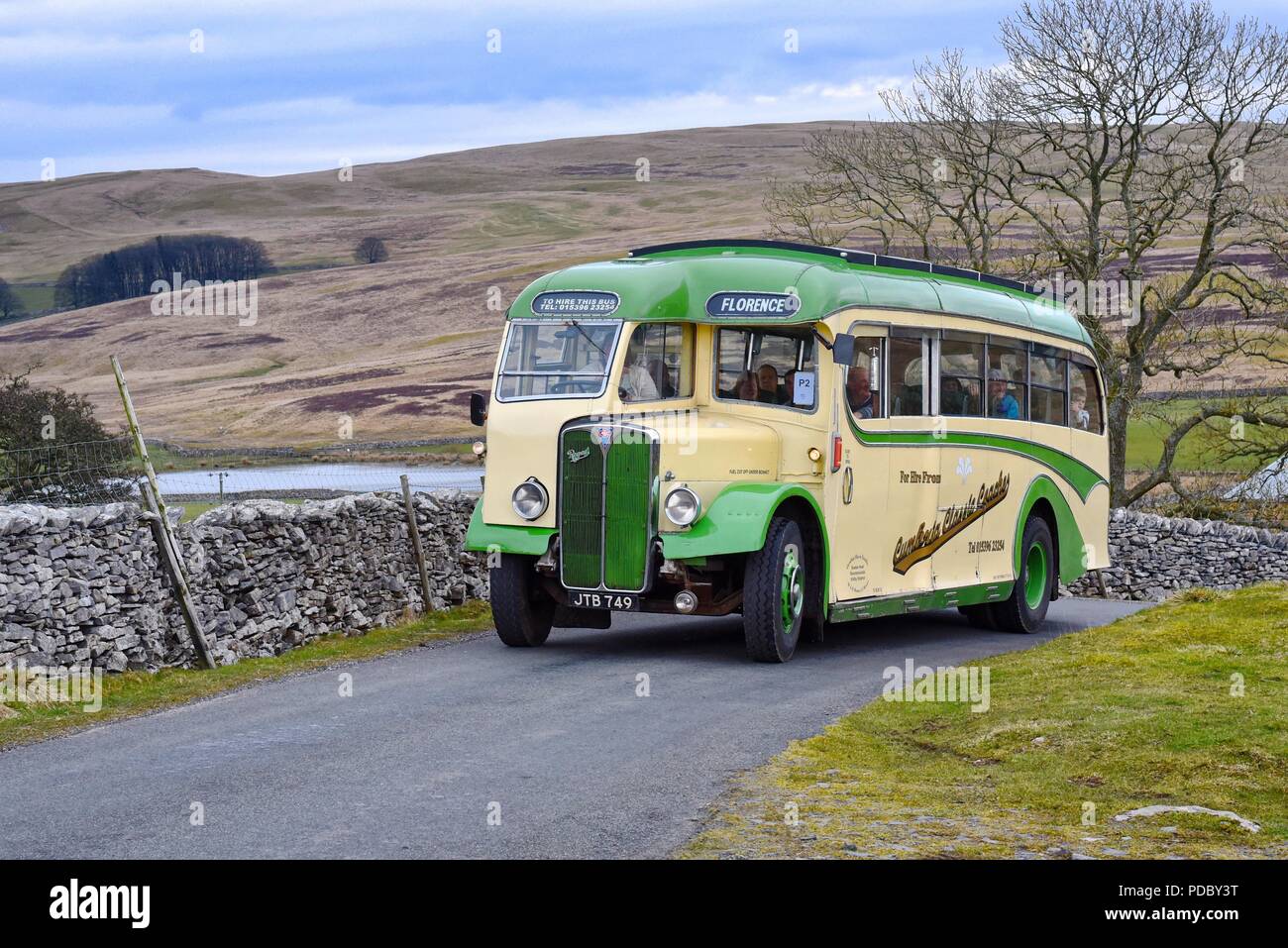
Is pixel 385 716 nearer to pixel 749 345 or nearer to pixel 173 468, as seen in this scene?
pixel 749 345

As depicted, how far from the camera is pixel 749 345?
51.4 feet

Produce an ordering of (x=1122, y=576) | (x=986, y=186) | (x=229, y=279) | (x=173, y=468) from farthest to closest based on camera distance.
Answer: (x=229, y=279) < (x=173, y=468) < (x=986, y=186) < (x=1122, y=576)

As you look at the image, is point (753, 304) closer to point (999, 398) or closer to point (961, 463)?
point (961, 463)

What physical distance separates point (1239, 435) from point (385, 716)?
30.8 m

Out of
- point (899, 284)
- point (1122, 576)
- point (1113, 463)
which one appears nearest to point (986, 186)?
point (1113, 463)

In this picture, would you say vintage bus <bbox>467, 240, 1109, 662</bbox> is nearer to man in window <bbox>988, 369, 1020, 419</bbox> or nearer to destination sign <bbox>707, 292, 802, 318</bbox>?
destination sign <bbox>707, 292, 802, 318</bbox>

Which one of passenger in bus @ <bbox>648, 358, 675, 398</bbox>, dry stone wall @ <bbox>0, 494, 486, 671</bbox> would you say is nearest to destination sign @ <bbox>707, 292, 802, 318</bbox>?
passenger in bus @ <bbox>648, 358, 675, 398</bbox>

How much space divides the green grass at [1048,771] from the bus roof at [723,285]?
4043 mm

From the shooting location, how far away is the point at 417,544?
744 inches

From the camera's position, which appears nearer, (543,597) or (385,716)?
(385,716)

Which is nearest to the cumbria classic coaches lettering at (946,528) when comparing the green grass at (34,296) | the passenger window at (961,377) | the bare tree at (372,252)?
the passenger window at (961,377)

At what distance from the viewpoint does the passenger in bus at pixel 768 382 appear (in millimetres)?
15641

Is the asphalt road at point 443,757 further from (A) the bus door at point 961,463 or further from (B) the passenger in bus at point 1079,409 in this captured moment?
(B) the passenger in bus at point 1079,409
